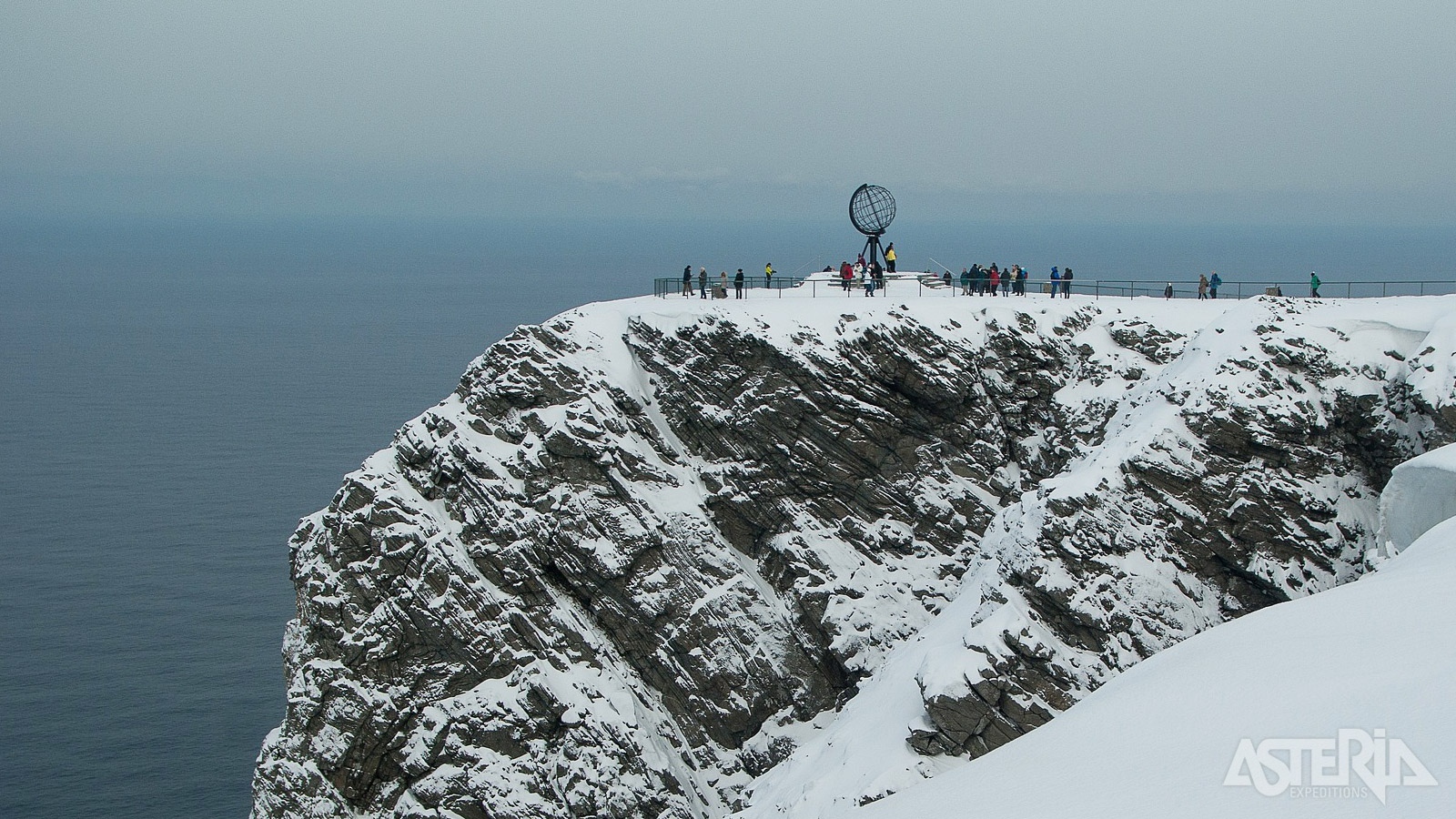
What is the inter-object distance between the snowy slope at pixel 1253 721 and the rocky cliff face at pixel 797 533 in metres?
14.1

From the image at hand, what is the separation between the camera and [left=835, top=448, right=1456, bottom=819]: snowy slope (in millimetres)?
16297

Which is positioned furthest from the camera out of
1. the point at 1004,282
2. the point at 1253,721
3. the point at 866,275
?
the point at 866,275

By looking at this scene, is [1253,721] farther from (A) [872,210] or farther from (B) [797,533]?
(A) [872,210]

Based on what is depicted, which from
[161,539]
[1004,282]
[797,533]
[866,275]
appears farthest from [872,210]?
[161,539]

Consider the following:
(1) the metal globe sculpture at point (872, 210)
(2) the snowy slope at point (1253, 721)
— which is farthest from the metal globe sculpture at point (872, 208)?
(2) the snowy slope at point (1253, 721)

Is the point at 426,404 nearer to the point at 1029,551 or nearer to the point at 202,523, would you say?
the point at 202,523

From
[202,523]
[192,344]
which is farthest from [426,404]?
[192,344]

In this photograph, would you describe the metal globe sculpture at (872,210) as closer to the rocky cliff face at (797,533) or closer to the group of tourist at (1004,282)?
the group of tourist at (1004,282)

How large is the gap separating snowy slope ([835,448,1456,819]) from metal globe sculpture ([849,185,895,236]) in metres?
41.6

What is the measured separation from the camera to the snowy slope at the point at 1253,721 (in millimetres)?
16297

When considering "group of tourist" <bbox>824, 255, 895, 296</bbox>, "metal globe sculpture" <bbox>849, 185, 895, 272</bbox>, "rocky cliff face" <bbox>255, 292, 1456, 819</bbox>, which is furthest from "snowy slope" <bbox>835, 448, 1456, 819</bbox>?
"metal globe sculpture" <bbox>849, 185, 895, 272</bbox>

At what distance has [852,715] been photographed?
40.4 metres

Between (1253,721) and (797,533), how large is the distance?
102ft

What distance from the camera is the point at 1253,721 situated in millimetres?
18297
